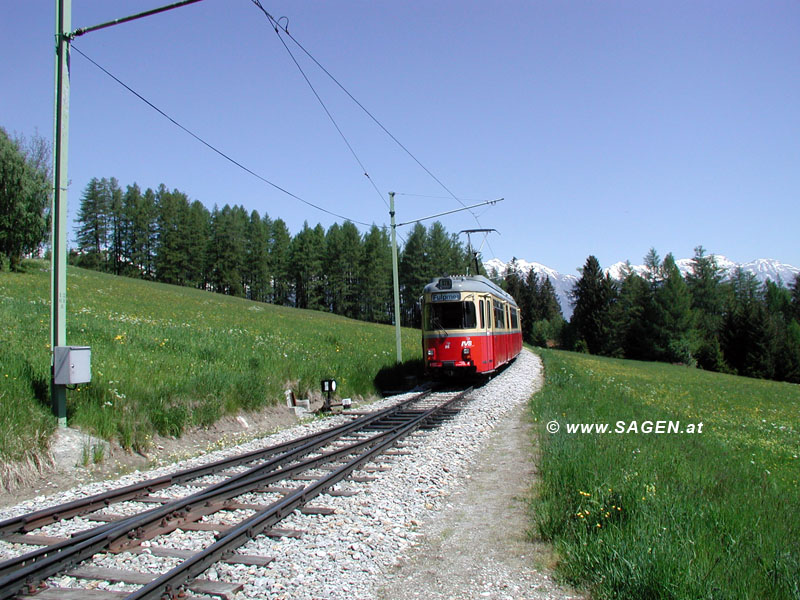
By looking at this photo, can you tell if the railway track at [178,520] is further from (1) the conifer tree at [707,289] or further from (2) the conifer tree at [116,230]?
(2) the conifer tree at [116,230]

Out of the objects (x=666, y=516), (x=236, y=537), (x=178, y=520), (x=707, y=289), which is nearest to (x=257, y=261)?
(x=707, y=289)

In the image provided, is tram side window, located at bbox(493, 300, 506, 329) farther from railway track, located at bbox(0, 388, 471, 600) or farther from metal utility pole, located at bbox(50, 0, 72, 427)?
metal utility pole, located at bbox(50, 0, 72, 427)

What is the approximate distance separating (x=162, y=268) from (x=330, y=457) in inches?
3466

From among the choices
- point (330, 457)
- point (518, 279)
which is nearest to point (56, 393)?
point (330, 457)

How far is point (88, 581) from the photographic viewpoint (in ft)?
14.3

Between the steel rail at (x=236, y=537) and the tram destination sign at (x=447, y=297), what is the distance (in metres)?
9.08

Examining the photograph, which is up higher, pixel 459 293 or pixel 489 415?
pixel 459 293

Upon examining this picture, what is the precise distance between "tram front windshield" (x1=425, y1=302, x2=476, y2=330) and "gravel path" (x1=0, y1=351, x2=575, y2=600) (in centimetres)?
867

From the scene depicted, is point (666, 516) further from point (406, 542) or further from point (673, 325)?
point (673, 325)

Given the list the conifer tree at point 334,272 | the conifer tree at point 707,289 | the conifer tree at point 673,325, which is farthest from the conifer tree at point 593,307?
the conifer tree at point 334,272

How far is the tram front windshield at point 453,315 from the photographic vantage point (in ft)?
56.9

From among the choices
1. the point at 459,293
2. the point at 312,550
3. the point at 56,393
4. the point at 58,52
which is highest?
the point at 58,52

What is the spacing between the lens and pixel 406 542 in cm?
529

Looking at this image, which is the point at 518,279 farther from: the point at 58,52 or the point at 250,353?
the point at 58,52
